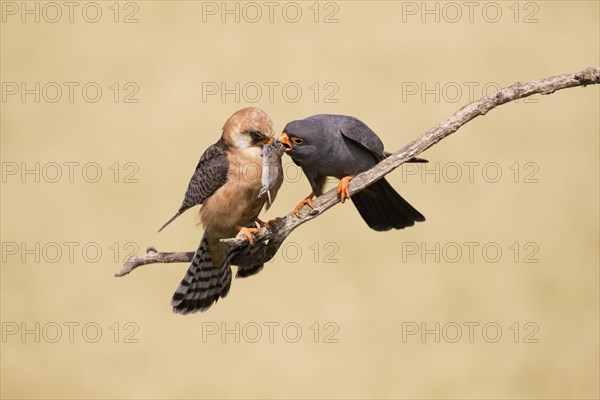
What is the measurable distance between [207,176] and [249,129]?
1.48 feet

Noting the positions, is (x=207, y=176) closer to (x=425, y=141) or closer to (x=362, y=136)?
(x=362, y=136)

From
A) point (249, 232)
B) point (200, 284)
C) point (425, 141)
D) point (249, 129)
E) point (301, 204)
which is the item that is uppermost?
point (249, 129)

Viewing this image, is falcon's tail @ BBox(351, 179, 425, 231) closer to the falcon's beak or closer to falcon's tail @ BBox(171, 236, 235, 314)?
the falcon's beak

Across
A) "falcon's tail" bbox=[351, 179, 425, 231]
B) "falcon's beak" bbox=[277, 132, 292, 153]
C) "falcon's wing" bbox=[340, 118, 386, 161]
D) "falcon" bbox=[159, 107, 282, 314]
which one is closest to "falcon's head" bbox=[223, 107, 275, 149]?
"falcon" bbox=[159, 107, 282, 314]

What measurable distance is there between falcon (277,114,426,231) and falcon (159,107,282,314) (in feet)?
0.67

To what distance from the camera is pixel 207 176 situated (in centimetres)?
480

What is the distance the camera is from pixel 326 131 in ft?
15.6

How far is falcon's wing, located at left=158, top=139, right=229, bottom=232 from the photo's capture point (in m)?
4.75

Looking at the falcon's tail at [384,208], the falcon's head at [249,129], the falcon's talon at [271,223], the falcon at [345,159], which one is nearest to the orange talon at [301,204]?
the falcon at [345,159]

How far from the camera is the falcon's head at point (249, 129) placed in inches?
177

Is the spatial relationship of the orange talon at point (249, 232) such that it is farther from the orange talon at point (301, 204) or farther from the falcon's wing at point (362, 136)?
the falcon's wing at point (362, 136)

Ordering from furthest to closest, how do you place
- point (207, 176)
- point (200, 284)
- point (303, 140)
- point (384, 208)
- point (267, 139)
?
point (384, 208) → point (200, 284) → point (207, 176) → point (303, 140) → point (267, 139)

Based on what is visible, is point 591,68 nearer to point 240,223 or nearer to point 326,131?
point 326,131

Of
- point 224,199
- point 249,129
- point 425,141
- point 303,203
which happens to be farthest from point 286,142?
point 425,141
